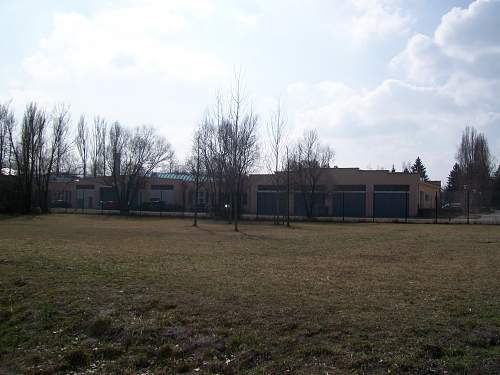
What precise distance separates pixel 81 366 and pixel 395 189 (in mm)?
55520

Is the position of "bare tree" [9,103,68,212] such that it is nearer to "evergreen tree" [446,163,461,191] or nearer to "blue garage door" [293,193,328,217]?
"blue garage door" [293,193,328,217]

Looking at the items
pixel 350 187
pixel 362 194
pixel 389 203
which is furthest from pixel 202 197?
pixel 389 203

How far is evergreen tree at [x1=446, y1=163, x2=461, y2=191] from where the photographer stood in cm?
8550

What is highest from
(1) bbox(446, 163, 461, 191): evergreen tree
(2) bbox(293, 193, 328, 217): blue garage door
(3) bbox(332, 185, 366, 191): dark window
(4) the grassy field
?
(1) bbox(446, 163, 461, 191): evergreen tree

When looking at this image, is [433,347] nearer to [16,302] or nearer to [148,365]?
[148,365]

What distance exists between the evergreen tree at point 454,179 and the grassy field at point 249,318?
78370mm

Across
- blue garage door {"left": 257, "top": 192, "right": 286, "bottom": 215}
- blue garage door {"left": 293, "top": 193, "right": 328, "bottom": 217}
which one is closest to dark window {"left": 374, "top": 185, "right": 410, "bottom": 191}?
blue garage door {"left": 293, "top": 193, "right": 328, "bottom": 217}

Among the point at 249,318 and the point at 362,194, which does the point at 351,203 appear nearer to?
the point at 362,194

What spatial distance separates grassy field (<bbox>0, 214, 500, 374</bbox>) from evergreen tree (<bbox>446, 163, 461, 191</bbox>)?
257 ft

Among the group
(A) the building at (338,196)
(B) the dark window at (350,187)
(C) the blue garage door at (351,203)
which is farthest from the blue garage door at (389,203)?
(B) the dark window at (350,187)

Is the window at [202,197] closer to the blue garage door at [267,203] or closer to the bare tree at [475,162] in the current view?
the blue garage door at [267,203]

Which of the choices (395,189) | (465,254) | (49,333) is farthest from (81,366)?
(395,189)

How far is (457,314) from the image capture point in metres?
7.22

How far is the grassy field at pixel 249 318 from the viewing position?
605 cm
